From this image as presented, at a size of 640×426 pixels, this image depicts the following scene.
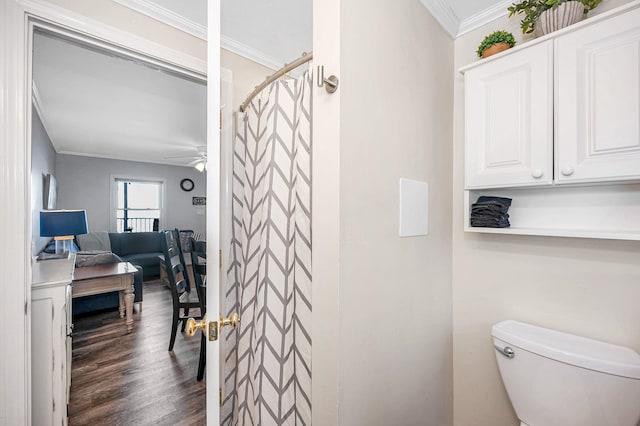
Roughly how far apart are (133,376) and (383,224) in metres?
2.47

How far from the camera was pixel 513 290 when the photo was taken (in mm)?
1436

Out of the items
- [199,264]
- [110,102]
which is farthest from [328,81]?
[110,102]

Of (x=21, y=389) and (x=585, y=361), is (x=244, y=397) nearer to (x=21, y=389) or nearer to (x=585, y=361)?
(x=21, y=389)

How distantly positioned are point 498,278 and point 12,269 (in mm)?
2235

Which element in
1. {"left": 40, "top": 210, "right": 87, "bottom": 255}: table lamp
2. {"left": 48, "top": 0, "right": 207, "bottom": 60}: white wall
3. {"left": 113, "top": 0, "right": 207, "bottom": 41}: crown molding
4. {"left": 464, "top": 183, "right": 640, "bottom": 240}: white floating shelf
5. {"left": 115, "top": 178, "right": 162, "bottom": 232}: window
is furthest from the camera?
{"left": 115, "top": 178, "right": 162, "bottom": 232}: window

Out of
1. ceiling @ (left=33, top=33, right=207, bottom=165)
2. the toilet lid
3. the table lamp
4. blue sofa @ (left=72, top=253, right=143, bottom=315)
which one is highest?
ceiling @ (left=33, top=33, right=207, bottom=165)

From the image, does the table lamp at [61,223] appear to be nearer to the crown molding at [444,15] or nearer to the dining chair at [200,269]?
the dining chair at [200,269]

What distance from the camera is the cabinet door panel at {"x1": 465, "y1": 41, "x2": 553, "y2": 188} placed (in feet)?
3.90

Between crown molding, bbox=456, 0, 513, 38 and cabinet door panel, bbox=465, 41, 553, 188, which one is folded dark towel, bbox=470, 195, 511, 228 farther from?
crown molding, bbox=456, 0, 513, 38

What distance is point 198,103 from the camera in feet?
10.0

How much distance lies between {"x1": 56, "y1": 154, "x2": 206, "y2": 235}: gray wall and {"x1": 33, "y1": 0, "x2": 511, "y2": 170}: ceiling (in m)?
0.31

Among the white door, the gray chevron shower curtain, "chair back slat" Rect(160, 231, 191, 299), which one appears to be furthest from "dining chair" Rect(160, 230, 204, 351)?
the white door

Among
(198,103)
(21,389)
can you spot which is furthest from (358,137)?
(198,103)

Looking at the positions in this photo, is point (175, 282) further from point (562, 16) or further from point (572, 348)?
point (562, 16)
